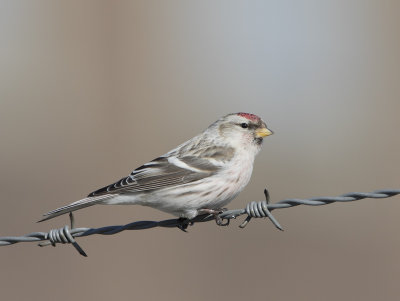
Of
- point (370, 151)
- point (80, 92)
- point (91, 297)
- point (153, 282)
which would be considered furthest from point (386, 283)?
point (80, 92)

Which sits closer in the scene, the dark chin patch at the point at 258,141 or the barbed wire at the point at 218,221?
the barbed wire at the point at 218,221

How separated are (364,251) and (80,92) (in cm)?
942

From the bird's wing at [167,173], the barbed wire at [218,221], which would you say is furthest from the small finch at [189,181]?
the barbed wire at [218,221]

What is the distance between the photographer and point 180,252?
36.2 feet

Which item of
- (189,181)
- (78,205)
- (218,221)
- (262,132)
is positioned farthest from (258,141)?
(78,205)

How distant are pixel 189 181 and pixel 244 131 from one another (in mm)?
774

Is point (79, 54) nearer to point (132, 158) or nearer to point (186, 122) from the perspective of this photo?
point (186, 122)

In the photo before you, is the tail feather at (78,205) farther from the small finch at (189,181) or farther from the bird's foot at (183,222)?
the bird's foot at (183,222)

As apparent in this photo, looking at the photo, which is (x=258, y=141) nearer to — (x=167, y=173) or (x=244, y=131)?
(x=244, y=131)

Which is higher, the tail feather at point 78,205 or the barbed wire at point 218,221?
the tail feather at point 78,205

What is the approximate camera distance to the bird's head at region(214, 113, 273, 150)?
6.28 meters

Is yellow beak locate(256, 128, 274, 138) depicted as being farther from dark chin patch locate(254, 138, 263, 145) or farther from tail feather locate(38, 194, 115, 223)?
tail feather locate(38, 194, 115, 223)

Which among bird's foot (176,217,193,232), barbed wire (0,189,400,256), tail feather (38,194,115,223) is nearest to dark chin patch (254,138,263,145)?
bird's foot (176,217,193,232)

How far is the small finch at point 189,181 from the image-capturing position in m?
5.70
